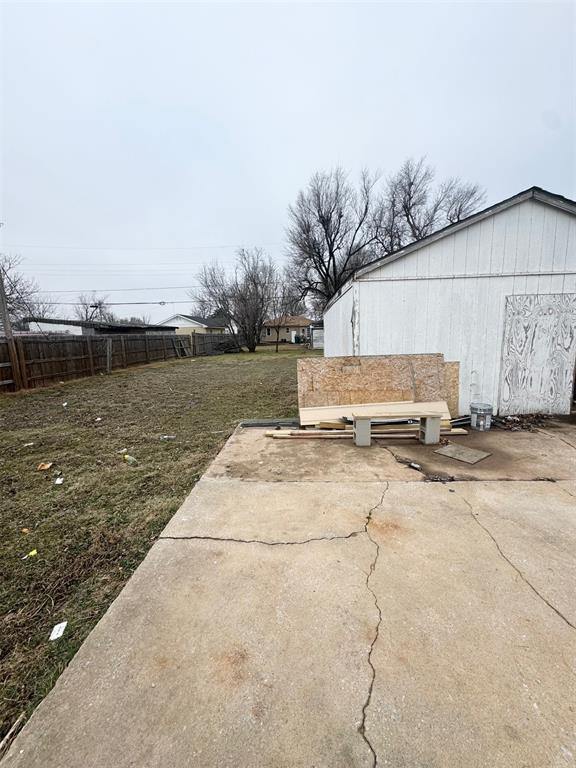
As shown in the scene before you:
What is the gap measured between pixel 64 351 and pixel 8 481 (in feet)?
30.6

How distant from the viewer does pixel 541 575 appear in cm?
212

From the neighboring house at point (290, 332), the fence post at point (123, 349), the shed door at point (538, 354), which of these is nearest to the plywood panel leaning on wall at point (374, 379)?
the shed door at point (538, 354)

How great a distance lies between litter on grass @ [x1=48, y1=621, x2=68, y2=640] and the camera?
181 centimetres

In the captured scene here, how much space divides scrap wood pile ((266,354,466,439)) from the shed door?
1.29 metres

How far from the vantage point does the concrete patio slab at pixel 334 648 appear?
1.27 meters

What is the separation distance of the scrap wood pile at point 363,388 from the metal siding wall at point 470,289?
16.5 inches

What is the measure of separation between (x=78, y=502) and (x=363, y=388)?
3949mm

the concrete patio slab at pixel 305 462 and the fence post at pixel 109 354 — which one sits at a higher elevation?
the fence post at pixel 109 354

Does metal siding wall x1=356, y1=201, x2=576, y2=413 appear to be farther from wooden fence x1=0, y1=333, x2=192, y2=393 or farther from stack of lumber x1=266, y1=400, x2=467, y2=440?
wooden fence x1=0, y1=333, x2=192, y2=393

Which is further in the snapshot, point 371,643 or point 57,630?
point 57,630

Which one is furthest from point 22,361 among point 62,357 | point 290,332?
point 290,332

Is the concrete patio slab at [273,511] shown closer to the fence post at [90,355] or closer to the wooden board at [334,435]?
the wooden board at [334,435]

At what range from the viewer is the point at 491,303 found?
5332 millimetres

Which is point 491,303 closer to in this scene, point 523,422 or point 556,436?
point 523,422
